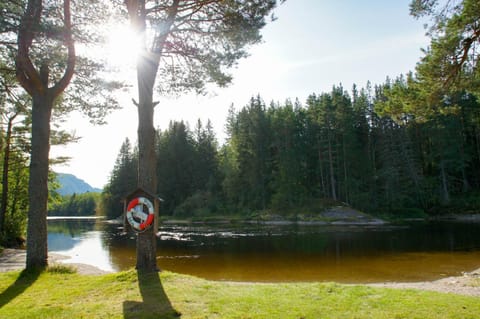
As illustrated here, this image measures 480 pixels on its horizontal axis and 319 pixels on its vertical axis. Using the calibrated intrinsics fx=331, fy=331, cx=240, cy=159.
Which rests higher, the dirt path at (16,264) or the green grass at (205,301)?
the green grass at (205,301)

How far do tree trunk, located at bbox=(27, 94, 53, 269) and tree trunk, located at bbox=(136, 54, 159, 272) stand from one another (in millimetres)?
3310

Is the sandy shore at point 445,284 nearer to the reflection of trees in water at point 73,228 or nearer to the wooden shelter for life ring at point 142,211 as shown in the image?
the wooden shelter for life ring at point 142,211

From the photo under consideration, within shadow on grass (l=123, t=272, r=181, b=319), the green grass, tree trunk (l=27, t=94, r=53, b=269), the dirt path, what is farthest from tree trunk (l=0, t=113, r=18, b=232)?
shadow on grass (l=123, t=272, r=181, b=319)

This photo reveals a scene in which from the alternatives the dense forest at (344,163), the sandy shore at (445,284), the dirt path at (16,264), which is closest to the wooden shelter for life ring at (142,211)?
the sandy shore at (445,284)

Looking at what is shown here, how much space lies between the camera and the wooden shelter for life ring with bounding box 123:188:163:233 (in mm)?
8367

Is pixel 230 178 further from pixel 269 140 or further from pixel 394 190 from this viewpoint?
pixel 394 190

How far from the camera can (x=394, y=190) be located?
4894 centimetres

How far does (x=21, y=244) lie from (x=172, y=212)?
138ft

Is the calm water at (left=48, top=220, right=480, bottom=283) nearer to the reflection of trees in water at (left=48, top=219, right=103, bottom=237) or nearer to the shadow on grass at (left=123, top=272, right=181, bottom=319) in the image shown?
the shadow on grass at (left=123, top=272, right=181, bottom=319)

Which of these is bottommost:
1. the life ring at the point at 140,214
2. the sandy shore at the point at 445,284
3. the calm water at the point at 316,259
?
the calm water at the point at 316,259

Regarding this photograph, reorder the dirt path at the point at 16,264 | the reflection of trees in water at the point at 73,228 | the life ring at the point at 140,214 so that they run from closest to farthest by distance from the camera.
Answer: the life ring at the point at 140,214 < the dirt path at the point at 16,264 < the reflection of trees in water at the point at 73,228

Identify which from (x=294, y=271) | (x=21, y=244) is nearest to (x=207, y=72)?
(x=294, y=271)

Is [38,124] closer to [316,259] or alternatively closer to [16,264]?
[16,264]

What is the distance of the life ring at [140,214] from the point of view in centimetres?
836
